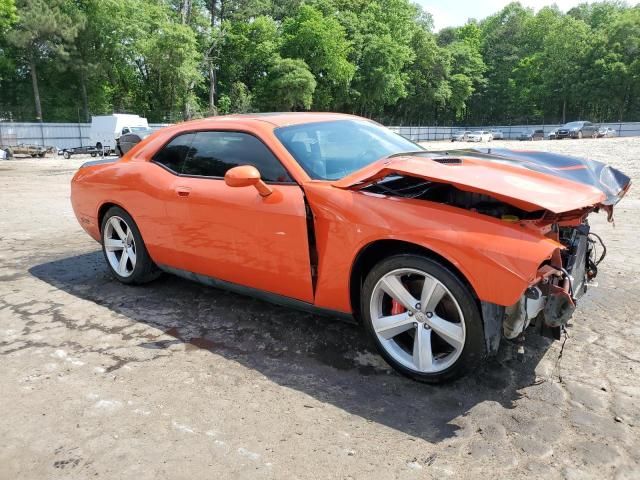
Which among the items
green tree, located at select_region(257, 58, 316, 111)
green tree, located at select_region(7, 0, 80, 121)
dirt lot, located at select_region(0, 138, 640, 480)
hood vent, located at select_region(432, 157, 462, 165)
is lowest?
dirt lot, located at select_region(0, 138, 640, 480)

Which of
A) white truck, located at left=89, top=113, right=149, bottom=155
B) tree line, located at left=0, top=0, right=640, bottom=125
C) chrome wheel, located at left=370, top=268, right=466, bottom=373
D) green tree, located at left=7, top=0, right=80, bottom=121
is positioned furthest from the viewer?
tree line, located at left=0, top=0, right=640, bottom=125

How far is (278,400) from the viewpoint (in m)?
2.73

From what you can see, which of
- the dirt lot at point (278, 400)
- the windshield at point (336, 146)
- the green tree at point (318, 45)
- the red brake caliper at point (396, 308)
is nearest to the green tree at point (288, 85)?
the green tree at point (318, 45)

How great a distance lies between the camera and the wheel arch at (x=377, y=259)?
262 cm

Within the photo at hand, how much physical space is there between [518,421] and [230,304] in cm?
242

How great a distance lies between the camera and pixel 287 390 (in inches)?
111

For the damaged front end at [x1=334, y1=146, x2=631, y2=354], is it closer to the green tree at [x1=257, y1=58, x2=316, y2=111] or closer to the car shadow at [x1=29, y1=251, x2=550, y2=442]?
the car shadow at [x1=29, y1=251, x2=550, y2=442]

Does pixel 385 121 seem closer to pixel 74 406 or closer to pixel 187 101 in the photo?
pixel 187 101

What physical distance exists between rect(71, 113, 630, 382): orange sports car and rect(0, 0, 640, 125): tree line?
100 ft

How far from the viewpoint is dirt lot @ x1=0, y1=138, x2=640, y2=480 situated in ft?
7.27

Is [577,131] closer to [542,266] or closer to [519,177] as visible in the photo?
[519,177]

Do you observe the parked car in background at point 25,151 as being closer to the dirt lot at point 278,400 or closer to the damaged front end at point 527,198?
the dirt lot at point 278,400

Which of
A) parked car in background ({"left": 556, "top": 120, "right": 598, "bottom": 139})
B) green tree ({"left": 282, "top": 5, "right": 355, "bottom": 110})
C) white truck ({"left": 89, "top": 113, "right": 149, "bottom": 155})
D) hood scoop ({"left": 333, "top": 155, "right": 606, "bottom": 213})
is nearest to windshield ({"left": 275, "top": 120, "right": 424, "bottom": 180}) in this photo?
hood scoop ({"left": 333, "top": 155, "right": 606, "bottom": 213})

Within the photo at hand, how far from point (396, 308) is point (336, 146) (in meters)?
1.33
